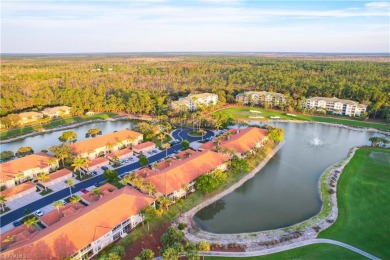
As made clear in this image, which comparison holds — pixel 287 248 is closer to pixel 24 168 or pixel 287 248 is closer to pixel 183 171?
pixel 183 171

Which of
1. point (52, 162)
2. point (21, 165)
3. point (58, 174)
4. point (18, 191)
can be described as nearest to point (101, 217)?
point (18, 191)

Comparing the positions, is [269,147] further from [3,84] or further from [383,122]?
[3,84]

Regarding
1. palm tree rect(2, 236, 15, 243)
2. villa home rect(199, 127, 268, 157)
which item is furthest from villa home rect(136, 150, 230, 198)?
palm tree rect(2, 236, 15, 243)

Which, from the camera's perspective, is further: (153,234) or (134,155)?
(134,155)

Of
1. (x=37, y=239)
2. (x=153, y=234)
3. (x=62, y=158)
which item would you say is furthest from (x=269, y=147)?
(x=37, y=239)

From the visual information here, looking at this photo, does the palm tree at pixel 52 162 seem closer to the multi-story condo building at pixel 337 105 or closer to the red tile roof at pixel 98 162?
the red tile roof at pixel 98 162

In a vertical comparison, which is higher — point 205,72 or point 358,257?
point 205,72

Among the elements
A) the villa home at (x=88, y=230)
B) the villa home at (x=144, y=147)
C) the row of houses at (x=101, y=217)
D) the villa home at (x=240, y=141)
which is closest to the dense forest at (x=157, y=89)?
the villa home at (x=144, y=147)

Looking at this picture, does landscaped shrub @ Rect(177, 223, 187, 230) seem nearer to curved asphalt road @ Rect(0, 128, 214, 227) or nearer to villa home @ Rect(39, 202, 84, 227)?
villa home @ Rect(39, 202, 84, 227)
